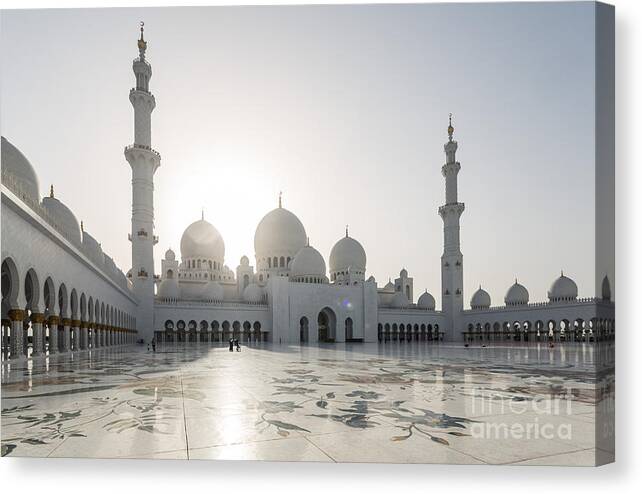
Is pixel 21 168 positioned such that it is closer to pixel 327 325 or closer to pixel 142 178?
pixel 142 178

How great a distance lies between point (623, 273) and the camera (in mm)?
4148

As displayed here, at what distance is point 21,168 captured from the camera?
1403 cm

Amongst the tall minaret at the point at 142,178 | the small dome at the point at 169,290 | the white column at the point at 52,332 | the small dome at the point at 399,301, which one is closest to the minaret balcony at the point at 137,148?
the tall minaret at the point at 142,178

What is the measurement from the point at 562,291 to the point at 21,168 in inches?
1294

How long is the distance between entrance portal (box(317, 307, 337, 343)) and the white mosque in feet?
0.30

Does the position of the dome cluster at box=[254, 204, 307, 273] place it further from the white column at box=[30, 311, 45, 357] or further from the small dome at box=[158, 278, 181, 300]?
the white column at box=[30, 311, 45, 357]

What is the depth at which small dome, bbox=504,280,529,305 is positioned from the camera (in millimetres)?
37938

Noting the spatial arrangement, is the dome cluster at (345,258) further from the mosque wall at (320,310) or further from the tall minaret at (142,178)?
the tall minaret at (142,178)

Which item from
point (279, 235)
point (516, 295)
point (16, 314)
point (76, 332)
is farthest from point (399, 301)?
point (16, 314)

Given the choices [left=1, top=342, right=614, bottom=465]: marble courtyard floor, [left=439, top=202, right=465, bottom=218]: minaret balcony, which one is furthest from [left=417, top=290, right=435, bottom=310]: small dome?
[left=1, top=342, right=614, bottom=465]: marble courtyard floor

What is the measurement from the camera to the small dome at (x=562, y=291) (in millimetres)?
33562

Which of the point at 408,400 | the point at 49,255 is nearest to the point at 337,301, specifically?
the point at 49,255

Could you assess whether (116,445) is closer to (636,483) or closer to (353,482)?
(353,482)

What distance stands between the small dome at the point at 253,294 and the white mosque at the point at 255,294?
171 millimetres
